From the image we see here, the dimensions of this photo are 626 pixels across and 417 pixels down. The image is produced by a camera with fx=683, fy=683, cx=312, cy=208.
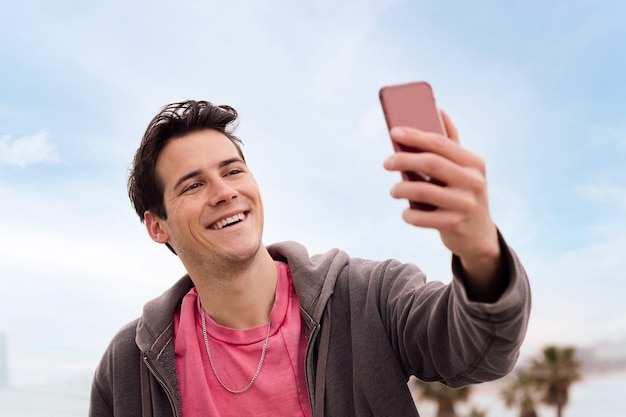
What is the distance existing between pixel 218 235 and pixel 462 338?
63.9 inches

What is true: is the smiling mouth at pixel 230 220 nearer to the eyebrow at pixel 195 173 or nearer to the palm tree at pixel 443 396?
the eyebrow at pixel 195 173

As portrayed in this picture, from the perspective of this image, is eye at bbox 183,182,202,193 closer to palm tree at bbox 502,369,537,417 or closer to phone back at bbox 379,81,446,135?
phone back at bbox 379,81,446,135

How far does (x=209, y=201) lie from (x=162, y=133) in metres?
0.63

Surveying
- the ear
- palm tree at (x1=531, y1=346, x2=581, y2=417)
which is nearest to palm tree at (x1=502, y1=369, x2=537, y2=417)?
palm tree at (x1=531, y1=346, x2=581, y2=417)

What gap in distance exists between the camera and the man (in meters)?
2.91

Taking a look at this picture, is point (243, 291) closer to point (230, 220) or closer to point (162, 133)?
point (230, 220)

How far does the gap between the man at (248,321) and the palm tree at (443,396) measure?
83.6ft

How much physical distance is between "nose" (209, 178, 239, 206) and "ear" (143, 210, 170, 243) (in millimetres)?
525

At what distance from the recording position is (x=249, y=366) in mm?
3479

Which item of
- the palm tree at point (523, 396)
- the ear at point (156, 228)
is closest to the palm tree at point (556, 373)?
the palm tree at point (523, 396)

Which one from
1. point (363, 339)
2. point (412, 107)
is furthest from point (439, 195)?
point (363, 339)

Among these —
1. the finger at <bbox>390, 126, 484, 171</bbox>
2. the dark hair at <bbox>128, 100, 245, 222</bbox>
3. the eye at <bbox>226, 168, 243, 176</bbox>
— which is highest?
the dark hair at <bbox>128, 100, 245, 222</bbox>

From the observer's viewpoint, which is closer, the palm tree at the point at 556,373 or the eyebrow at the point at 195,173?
the eyebrow at the point at 195,173

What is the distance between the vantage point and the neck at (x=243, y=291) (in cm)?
358
